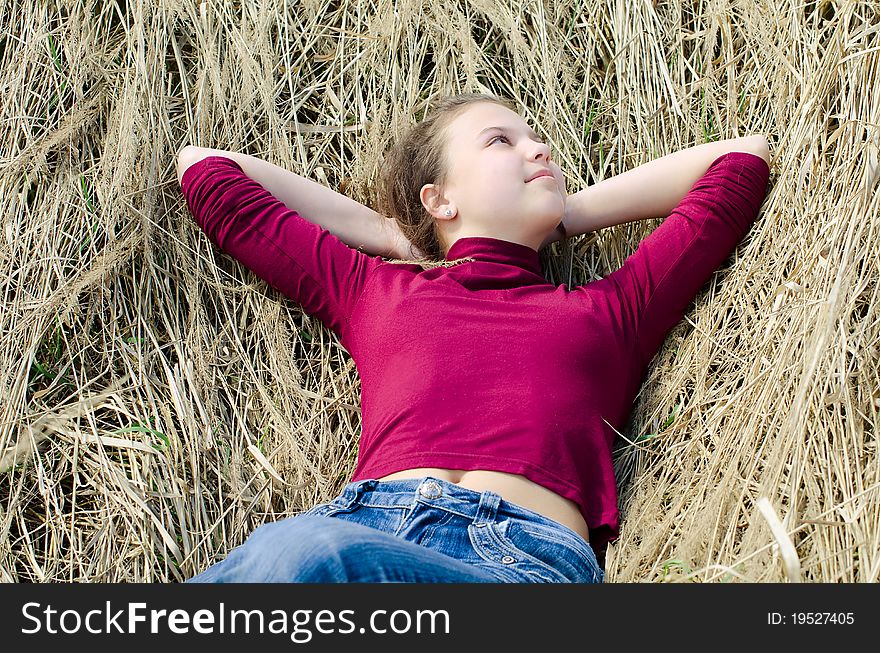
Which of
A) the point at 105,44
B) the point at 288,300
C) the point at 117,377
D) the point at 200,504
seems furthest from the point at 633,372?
the point at 105,44

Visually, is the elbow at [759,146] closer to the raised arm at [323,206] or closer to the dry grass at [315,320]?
the dry grass at [315,320]

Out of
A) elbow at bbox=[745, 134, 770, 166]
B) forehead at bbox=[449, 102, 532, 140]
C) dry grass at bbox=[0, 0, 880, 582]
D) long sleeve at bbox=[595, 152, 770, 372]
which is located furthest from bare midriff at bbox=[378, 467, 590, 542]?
elbow at bbox=[745, 134, 770, 166]

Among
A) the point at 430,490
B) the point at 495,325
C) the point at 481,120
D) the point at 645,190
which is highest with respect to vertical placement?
the point at 481,120

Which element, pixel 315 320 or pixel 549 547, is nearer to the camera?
pixel 549 547

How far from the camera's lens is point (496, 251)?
82.6 inches

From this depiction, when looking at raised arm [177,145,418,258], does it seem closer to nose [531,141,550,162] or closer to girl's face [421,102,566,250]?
girl's face [421,102,566,250]

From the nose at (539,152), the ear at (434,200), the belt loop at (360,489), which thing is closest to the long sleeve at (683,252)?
the nose at (539,152)

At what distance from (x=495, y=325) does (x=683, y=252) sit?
0.45 metres

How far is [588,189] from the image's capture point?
224cm

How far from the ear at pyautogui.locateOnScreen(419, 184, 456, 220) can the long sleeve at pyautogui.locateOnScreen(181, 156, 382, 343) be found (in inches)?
6.7

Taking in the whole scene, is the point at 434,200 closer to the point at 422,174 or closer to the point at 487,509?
the point at 422,174

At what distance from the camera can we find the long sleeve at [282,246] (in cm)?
213

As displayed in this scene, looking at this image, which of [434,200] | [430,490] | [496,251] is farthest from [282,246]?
[430,490]

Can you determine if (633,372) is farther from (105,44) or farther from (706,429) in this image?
(105,44)
